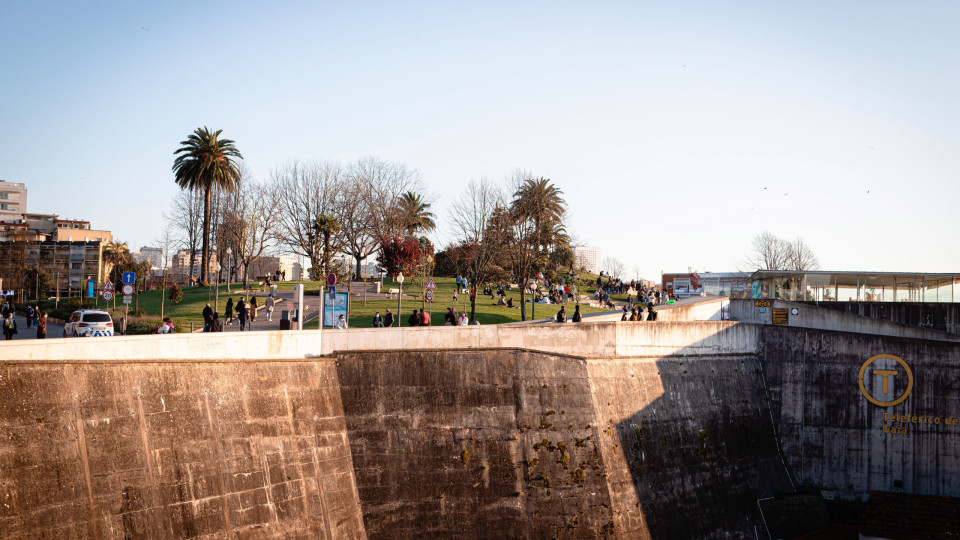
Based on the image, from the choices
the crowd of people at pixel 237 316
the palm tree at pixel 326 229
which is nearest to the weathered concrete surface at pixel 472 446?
the crowd of people at pixel 237 316

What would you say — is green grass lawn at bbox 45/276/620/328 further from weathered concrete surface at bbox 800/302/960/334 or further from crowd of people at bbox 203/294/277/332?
weathered concrete surface at bbox 800/302/960/334

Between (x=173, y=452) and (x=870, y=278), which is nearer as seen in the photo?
(x=173, y=452)

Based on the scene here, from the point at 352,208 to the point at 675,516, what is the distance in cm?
4419

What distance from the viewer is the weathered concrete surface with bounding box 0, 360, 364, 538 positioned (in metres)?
12.4

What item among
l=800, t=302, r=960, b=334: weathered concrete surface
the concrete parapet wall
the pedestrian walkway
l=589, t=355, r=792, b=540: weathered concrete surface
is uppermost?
l=800, t=302, r=960, b=334: weathered concrete surface

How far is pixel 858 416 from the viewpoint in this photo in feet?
82.3

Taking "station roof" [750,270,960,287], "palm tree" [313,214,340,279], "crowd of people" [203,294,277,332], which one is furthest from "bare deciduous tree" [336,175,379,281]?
"station roof" [750,270,960,287]

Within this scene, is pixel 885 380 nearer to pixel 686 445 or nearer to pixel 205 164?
pixel 686 445

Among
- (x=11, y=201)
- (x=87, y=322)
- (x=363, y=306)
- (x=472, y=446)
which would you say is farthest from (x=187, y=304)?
(x=11, y=201)

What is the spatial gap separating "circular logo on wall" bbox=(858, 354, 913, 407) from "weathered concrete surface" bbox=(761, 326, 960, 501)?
0.22ft

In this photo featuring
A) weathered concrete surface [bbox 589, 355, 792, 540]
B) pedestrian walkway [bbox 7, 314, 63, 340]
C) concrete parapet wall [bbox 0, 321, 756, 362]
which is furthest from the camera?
pedestrian walkway [bbox 7, 314, 63, 340]

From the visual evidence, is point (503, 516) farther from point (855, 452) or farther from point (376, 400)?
point (855, 452)

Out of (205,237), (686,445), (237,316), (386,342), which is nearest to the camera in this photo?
(386,342)

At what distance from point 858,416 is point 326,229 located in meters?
42.4
